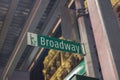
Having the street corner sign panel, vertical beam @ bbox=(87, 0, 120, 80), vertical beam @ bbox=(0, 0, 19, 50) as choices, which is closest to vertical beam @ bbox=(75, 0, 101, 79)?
the street corner sign panel

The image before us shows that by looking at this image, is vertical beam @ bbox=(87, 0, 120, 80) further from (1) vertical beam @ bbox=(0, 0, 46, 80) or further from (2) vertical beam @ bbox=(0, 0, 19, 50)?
(2) vertical beam @ bbox=(0, 0, 19, 50)

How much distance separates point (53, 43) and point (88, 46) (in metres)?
0.73

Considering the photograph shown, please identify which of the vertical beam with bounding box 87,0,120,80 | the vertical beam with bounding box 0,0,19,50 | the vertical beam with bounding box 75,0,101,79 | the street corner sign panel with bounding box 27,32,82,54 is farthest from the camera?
the vertical beam with bounding box 0,0,19,50

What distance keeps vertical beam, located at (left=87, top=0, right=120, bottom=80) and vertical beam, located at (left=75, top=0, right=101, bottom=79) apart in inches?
28.5

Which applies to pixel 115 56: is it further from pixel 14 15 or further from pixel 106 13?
pixel 14 15

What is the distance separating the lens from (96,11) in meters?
4.79

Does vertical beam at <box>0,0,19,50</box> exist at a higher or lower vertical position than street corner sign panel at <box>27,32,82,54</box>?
higher

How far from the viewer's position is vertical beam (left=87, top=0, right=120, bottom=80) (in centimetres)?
418

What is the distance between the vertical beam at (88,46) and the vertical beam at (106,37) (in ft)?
2.38

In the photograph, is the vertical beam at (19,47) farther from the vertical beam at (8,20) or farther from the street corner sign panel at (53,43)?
the street corner sign panel at (53,43)

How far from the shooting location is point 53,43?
18.5 ft

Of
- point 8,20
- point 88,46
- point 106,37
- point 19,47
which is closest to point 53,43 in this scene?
point 88,46

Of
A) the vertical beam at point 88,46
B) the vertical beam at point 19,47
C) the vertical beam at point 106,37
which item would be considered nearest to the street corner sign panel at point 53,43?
the vertical beam at point 88,46

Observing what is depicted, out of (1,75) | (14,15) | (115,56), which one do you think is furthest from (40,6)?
(1,75)
